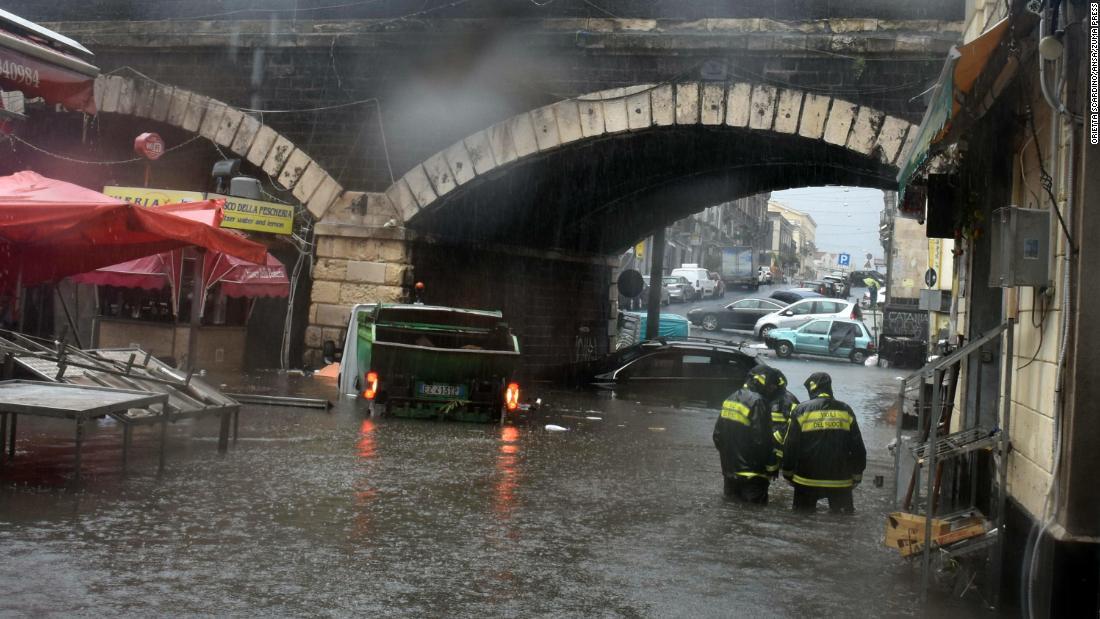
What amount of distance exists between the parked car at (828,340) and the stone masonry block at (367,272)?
69.4 feet

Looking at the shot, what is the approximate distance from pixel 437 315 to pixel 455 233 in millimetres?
5086

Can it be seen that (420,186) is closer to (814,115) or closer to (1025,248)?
(814,115)

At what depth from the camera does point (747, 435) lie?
9.44m

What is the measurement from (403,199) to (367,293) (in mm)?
1584

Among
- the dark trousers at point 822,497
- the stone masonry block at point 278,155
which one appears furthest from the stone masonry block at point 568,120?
the dark trousers at point 822,497

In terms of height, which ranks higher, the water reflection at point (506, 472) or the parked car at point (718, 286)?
the parked car at point (718, 286)

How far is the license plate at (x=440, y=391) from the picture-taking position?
46.3 feet

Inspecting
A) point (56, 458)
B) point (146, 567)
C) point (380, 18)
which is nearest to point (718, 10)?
point (380, 18)

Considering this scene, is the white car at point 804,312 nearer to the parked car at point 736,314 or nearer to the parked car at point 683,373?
the parked car at point 736,314

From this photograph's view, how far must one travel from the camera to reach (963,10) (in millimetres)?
15867

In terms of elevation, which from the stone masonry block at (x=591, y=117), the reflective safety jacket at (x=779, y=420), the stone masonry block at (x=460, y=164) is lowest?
the reflective safety jacket at (x=779, y=420)

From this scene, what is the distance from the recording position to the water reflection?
8.89 m

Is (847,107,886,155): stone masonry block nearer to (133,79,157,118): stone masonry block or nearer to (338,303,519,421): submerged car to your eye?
(338,303,519,421): submerged car

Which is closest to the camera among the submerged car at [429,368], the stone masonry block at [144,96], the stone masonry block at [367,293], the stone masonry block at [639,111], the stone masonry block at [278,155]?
the submerged car at [429,368]
